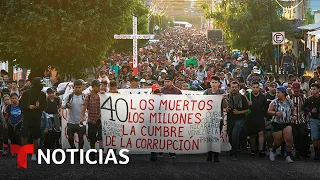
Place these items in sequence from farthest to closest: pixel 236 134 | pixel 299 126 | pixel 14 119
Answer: pixel 14 119 < pixel 299 126 < pixel 236 134

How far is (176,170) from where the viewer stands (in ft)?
46.2

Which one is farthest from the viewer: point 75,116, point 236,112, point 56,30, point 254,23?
point 254,23

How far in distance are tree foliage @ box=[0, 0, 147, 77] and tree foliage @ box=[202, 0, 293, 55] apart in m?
15.1

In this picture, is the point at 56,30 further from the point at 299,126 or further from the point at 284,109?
the point at 284,109

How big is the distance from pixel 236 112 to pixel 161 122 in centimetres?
162

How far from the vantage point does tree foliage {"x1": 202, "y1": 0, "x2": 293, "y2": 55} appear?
45094 mm

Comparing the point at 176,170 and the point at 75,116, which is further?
the point at 75,116

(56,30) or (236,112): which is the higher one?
(56,30)

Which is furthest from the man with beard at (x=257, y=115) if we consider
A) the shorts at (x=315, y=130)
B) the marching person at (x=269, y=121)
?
the shorts at (x=315, y=130)

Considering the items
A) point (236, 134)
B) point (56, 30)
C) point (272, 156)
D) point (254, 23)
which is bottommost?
point (272, 156)

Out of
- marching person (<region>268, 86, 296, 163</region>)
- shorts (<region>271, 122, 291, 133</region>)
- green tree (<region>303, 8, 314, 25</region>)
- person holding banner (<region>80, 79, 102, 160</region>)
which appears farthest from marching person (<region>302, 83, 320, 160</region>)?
green tree (<region>303, 8, 314, 25</region>)

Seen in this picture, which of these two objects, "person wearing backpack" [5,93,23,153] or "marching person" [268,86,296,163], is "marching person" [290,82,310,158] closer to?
"marching person" [268,86,296,163]

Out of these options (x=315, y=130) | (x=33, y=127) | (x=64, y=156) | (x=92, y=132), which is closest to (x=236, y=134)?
(x=315, y=130)

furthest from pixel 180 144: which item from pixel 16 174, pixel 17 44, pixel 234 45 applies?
pixel 234 45
